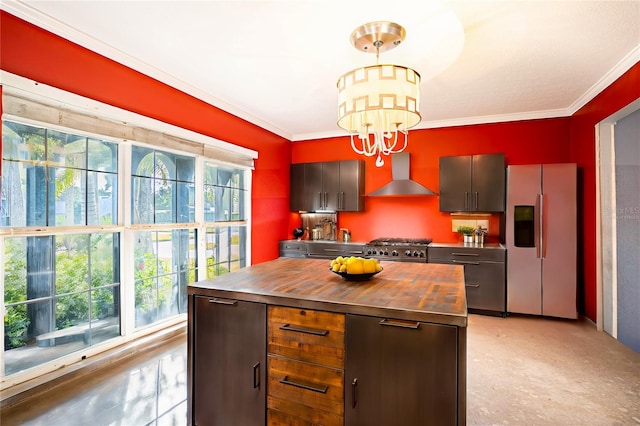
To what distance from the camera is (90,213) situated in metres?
2.73

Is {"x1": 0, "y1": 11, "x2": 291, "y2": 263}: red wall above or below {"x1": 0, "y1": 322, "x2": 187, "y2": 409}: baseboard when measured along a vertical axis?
above

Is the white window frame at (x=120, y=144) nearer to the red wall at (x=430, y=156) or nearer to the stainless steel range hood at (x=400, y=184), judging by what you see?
the red wall at (x=430, y=156)

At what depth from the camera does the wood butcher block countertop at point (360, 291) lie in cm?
148

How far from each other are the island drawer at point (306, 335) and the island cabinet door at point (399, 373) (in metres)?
0.06

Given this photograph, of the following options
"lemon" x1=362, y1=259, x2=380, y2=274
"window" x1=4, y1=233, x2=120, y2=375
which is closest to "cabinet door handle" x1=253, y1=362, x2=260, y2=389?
"lemon" x1=362, y1=259, x2=380, y2=274

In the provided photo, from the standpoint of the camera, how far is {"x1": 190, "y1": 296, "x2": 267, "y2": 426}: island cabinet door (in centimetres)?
174

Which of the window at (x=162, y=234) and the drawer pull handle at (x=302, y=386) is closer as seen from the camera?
the drawer pull handle at (x=302, y=386)

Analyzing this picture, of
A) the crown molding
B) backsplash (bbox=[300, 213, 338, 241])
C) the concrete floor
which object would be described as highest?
the crown molding

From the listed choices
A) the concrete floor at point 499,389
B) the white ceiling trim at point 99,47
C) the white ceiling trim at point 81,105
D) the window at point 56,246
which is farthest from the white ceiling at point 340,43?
the concrete floor at point 499,389

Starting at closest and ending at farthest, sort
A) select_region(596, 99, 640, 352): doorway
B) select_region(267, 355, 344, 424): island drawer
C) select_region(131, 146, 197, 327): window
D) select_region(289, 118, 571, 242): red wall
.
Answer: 1. select_region(267, 355, 344, 424): island drawer
2. select_region(596, 99, 640, 352): doorway
3. select_region(131, 146, 197, 327): window
4. select_region(289, 118, 571, 242): red wall

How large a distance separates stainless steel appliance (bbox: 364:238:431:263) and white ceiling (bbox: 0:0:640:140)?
6.06ft

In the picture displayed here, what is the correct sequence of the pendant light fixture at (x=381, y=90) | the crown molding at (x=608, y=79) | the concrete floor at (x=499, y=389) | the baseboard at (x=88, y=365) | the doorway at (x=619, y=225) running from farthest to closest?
1. the doorway at (x=619, y=225)
2. the crown molding at (x=608, y=79)
3. the baseboard at (x=88, y=365)
4. the concrete floor at (x=499, y=389)
5. the pendant light fixture at (x=381, y=90)

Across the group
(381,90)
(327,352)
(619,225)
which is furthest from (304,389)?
(619,225)

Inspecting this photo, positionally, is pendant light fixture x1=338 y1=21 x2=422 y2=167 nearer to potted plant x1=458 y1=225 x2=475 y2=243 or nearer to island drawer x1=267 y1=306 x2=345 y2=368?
island drawer x1=267 y1=306 x2=345 y2=368
